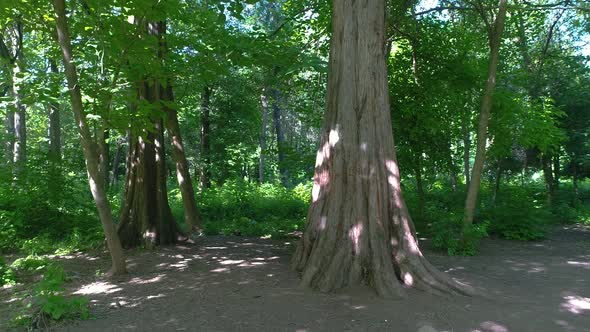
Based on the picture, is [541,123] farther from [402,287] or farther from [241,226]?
[241,226]

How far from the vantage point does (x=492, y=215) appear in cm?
1091

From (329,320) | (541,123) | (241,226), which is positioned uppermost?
(541,123)

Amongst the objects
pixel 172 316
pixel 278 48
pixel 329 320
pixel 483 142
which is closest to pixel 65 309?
pixel 172 316

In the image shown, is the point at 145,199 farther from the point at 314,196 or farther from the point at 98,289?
the point at 314,196

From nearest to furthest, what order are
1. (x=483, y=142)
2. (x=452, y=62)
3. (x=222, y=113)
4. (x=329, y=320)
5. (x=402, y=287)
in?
(x=329, y=320) < (x=402, y=287) < (x=483, y=142) < (x=452, y=62) < (x=222, y=113)

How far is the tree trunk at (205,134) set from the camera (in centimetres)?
1983

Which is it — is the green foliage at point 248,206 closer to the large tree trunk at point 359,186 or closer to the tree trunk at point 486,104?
the tree trunk at point 486,104

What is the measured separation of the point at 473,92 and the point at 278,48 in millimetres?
5310

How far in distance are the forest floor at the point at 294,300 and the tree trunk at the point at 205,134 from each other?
42.2ft

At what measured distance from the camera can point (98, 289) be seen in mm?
5902

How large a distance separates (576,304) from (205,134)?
1779 centimetres

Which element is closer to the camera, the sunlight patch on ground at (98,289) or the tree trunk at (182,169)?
the sunlight patch on ground at (98,289)

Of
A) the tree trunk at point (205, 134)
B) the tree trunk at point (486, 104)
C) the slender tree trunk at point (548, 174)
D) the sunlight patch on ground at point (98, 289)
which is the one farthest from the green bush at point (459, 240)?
the tree trunk at point (205, 134)

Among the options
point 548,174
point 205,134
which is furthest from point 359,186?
point 205,134
